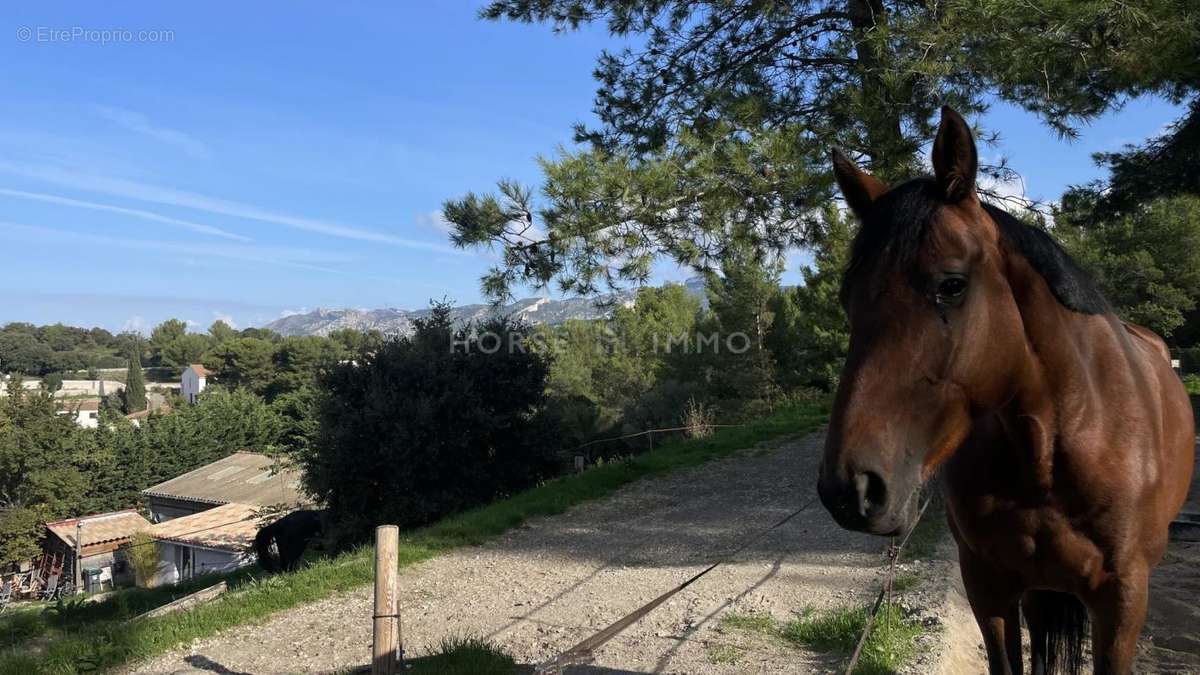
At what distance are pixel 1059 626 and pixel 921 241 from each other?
2.05 m

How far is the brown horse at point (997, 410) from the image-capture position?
1386mm

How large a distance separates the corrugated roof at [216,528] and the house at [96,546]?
1956 mm

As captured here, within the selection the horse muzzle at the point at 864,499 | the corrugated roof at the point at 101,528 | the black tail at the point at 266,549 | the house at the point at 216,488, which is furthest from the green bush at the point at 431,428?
the corrugated roof at the point at 101,528

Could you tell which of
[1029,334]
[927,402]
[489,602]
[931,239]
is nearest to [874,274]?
[931,239]

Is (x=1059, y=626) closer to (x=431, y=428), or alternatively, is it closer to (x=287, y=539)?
(x=431, y=428)

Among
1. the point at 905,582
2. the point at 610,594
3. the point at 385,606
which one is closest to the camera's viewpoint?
the point at 385,606

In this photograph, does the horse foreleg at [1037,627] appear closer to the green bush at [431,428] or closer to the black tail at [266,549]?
the green bush at [431,428]

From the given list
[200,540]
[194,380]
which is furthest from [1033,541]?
[194,380]

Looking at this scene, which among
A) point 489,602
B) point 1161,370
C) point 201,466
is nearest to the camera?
point 1161,370

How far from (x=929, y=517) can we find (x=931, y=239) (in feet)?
20.0

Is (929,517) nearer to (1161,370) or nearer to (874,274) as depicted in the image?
(1161,370)

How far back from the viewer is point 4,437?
3095cm

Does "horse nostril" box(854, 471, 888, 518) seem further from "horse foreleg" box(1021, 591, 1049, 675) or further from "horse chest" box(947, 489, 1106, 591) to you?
"horse foreleg" box(1021, 591, 1049, 675)

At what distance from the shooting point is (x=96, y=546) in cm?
2922
